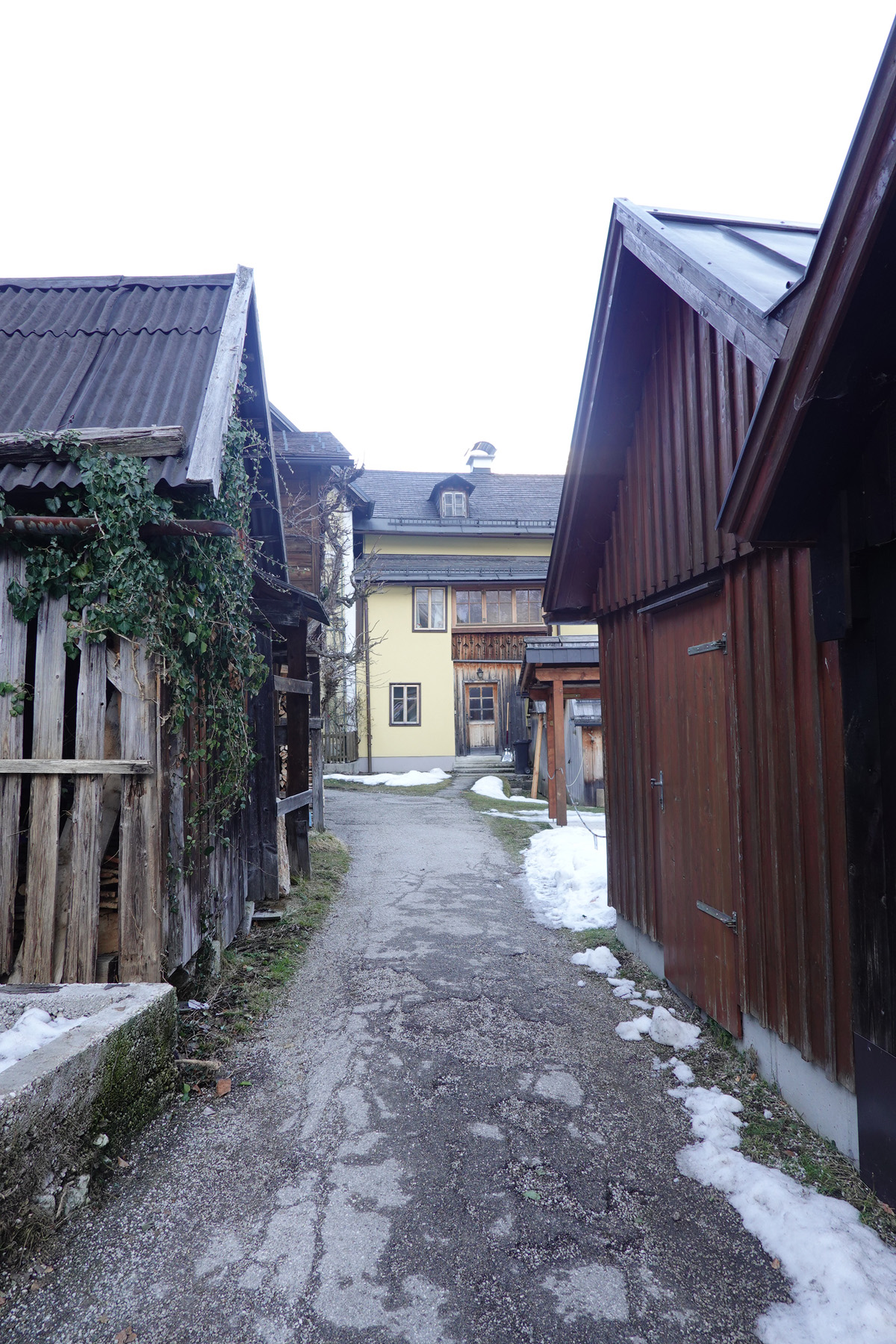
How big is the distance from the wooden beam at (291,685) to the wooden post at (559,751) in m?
5.82

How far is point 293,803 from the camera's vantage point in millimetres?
7766

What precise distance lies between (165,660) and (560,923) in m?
4.51

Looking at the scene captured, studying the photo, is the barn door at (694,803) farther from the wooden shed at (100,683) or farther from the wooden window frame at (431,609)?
the wooden window frame at (431,609)

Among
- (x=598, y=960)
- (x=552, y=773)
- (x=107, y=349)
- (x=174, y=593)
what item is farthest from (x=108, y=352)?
(x=552, y=773)

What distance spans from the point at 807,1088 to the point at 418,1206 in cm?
182

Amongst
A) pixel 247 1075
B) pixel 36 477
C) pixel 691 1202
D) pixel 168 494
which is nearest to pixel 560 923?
pixel 247 1075

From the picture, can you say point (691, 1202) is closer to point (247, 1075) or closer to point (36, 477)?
point (247, 1075)

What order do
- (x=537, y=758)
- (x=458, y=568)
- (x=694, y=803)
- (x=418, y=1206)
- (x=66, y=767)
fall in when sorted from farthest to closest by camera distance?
1. (x=458, y=568)
2. (x=537, y=758)
3. (x=694, y=803)
4. (x=66, y=767)
5. (x=418, y=1206)

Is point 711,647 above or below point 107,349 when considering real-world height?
below

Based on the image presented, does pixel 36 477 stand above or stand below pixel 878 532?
above

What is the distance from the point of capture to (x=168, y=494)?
4.16m

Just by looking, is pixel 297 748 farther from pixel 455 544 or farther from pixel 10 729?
pixel 455 544

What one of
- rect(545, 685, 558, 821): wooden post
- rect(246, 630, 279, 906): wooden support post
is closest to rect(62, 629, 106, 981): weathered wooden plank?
rect(246, 630, 279, 906): wooden support post

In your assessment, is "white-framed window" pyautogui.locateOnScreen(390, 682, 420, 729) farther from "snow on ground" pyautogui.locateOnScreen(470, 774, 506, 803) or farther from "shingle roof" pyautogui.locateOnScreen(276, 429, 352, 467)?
"shingle roof" pyautogui.locateOnScreen(276, 429, 352, 467)
